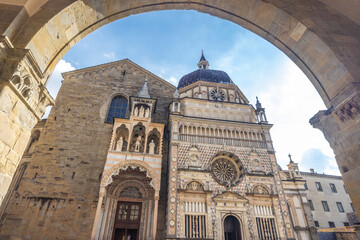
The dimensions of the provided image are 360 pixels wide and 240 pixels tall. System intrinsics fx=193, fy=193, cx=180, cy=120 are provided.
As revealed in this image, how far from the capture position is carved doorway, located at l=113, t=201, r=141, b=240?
40.1 ft

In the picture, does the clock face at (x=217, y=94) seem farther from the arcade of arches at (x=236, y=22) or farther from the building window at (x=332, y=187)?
the building window at (x=332, y=187)

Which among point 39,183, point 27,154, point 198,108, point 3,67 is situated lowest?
point 3,67

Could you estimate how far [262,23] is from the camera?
4172 mm

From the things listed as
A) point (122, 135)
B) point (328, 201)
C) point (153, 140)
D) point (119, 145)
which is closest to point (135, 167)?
point (119, 145)

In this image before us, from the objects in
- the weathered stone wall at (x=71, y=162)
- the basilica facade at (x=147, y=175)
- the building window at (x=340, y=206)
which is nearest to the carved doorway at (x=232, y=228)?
the basilica facade at (x=147, y=175)

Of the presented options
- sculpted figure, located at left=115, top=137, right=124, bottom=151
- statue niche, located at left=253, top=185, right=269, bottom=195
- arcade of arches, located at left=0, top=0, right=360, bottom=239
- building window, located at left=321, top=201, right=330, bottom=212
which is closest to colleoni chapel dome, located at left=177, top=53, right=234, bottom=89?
statue niche, located at left=253, top=185, right=269, bottom=195

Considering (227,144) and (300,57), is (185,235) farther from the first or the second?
(300,57)

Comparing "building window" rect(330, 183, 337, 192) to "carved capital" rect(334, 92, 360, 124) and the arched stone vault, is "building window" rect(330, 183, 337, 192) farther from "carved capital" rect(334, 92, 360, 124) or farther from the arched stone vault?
"carved capital" rect(334, 92, 360, 124)

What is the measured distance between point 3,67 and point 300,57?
518 centimetres

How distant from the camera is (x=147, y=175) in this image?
11883 mm

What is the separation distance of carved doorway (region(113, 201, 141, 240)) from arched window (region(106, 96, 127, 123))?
7036 millimetres

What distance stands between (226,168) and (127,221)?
7.81 meters

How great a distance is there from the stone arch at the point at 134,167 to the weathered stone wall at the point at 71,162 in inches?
97.4

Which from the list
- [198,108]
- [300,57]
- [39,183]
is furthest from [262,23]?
[39,183]
